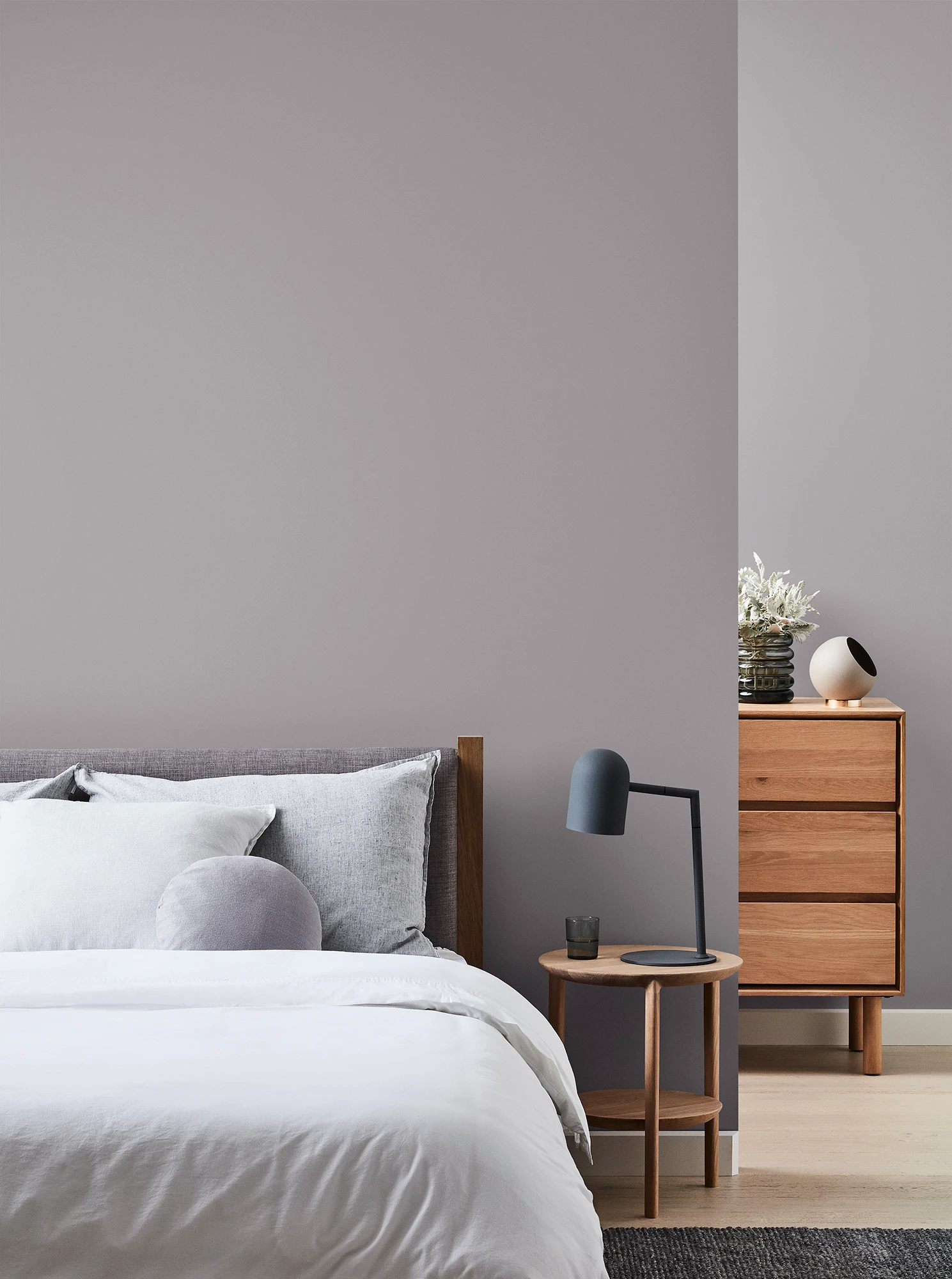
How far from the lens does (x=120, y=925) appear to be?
2.41m

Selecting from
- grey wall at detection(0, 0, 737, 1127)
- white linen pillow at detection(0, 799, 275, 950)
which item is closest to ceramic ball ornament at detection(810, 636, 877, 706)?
grey wall at detection(0, 0, 737, 1127)

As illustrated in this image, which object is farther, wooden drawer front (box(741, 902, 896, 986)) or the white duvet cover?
wooden drawer front (box(741, 902, 896, 986))

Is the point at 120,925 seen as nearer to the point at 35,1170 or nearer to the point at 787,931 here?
the point at 35,1170

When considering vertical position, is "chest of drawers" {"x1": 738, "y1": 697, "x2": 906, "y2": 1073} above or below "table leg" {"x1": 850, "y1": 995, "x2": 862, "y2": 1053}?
above

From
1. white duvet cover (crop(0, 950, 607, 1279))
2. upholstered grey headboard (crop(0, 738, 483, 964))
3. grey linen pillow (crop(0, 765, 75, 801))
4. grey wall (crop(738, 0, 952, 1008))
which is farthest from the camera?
grey wall (crop(738, 0, 952, 1008))

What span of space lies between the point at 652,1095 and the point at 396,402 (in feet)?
5.77

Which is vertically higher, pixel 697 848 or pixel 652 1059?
pixel 697 848

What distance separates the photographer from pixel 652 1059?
2.62m

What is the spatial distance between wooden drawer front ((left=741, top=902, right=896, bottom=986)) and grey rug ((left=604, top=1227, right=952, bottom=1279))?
1.24m

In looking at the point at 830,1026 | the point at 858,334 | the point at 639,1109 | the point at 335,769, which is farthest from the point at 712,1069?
the point at 858,334

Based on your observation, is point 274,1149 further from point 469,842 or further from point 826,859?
point 826,859

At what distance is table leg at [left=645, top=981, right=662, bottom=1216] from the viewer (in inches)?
102

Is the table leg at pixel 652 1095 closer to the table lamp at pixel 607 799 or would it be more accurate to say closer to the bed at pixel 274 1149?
the table lamp at pixel 607 799

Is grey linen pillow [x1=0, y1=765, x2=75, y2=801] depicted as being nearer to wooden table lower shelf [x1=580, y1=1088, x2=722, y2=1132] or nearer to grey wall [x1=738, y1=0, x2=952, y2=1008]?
wooden table lower shelf [x1=580, y1=1088, x2=722, y2=1132]
